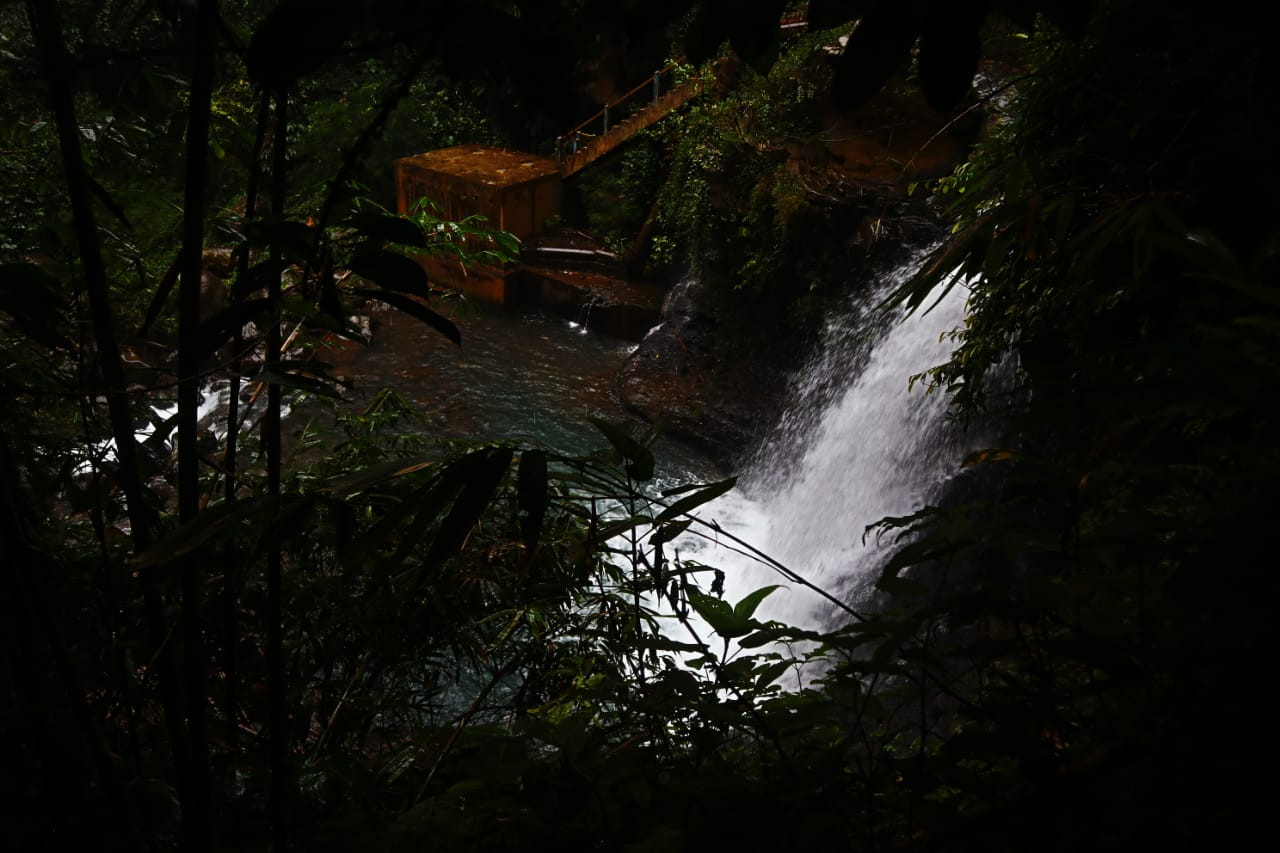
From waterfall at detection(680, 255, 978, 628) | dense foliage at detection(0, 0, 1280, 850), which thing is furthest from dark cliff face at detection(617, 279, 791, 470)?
dense foliage at detection(0, 0, 1280, 850)

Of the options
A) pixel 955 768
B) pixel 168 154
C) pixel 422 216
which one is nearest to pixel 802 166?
pixel 422 216

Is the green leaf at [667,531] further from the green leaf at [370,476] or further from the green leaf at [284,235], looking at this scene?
the green leaf at [284,235]

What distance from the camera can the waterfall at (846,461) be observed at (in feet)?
20.6

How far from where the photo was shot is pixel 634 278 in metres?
11.3

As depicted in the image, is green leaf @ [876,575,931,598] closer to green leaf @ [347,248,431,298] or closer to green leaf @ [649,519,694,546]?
green leaf @ [649,519,694,546]

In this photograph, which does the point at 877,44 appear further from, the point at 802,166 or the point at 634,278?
the point at 634,278

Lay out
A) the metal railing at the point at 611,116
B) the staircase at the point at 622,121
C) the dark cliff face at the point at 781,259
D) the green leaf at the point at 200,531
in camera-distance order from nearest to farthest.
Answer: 1. the green leaf at the point at 200,531
2. the dark cliff face at the point at 781,259
3. the staircase at the point at 622,121
4. the metal railing at the point at 611,116

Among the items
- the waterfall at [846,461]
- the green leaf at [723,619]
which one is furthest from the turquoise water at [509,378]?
the green leaf at [723,619]

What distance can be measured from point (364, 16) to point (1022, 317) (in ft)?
12.8

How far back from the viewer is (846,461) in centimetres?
711

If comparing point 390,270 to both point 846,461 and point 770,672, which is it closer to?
point 770,672

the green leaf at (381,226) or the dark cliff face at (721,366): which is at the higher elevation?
the dark cliff face at (721,366)

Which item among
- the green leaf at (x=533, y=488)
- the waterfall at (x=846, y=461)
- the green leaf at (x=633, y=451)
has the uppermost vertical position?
the waterfall at (x=846, y=461)

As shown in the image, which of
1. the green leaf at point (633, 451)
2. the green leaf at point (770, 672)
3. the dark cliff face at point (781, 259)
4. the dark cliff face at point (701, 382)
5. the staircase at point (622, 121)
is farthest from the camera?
the staircase at point (622, 121)
